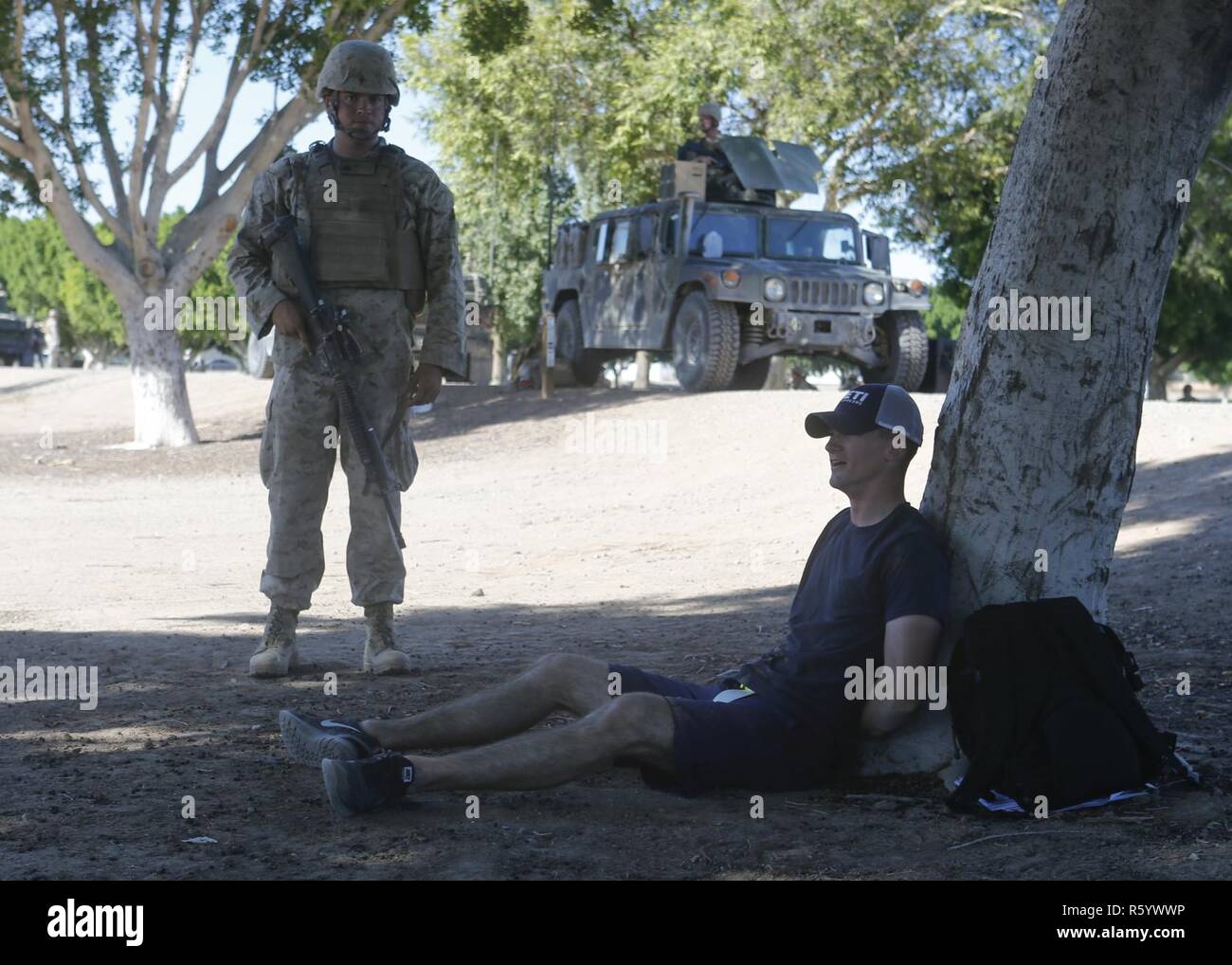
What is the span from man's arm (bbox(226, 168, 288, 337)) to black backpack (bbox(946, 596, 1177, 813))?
9.61 feet

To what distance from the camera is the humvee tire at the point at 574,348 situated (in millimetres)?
20922

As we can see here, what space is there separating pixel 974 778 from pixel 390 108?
10.6 ft

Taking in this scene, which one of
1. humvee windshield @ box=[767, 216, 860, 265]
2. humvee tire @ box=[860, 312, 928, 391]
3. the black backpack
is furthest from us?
humvee windshield @ box=[767, 216, 860, 265]

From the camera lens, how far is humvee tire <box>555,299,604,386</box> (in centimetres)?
2092

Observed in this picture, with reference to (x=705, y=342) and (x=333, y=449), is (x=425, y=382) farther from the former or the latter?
(x=705, y=342)

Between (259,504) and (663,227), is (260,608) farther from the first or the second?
(663,227)

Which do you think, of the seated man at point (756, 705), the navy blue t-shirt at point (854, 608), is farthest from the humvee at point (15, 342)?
the navy blue t-shirt at point (854, 608)

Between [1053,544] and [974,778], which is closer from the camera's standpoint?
[974,778]

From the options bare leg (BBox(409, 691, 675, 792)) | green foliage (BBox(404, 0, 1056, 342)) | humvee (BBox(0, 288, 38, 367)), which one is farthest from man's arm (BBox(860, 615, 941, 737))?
humvee (BBox(0, 288, 38, 367))

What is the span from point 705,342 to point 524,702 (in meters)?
12.7

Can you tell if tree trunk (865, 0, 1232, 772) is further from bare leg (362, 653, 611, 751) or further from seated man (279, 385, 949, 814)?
bare leg (362, 653, 611, 751)
